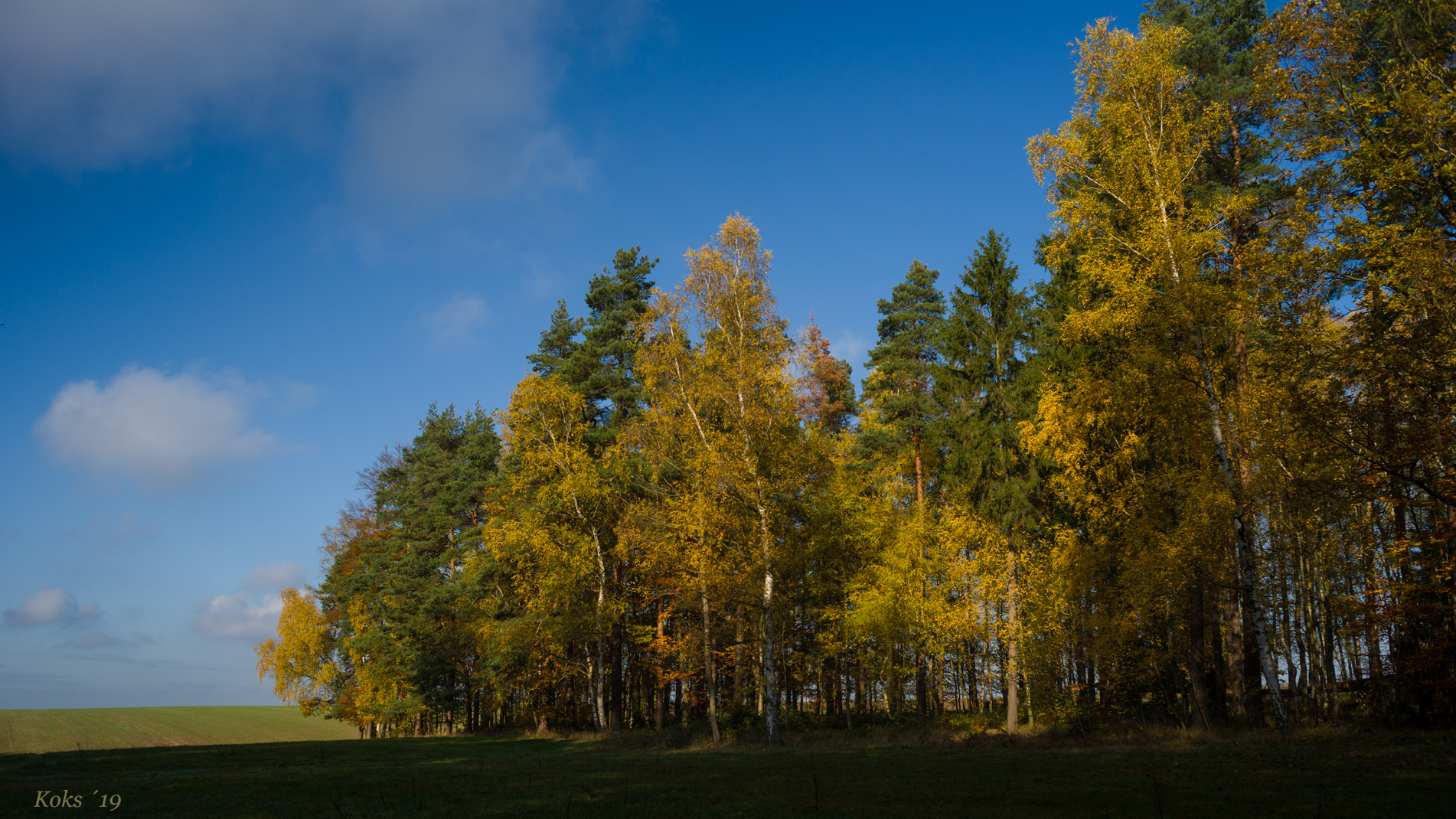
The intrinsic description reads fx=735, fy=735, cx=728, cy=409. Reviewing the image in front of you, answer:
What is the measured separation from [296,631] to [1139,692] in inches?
2101

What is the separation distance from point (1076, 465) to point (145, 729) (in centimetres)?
6703

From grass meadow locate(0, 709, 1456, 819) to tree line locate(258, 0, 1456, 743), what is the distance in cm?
270

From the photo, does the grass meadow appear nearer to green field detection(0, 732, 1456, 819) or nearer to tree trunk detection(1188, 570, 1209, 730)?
green field detection(0, 732, 1456, 819)

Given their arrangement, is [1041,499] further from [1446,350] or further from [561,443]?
[561,443]

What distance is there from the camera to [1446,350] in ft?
39.2

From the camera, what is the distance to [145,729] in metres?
55.0

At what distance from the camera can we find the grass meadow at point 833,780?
10414 mm

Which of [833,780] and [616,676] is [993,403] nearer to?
[833,780]

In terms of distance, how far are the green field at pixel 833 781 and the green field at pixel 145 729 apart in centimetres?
3238

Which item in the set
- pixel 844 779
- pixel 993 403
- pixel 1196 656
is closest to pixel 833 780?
pixel 844 779

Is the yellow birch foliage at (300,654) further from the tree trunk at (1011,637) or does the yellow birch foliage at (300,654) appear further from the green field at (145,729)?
the tree trunk at (1011,637)

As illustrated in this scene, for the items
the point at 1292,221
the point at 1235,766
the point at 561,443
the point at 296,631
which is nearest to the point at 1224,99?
the point at 1292,221

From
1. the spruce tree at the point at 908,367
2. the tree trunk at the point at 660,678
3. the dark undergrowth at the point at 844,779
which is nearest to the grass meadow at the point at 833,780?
the dark undergrowth at the point at 844,779

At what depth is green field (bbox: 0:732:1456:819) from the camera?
1035cm
